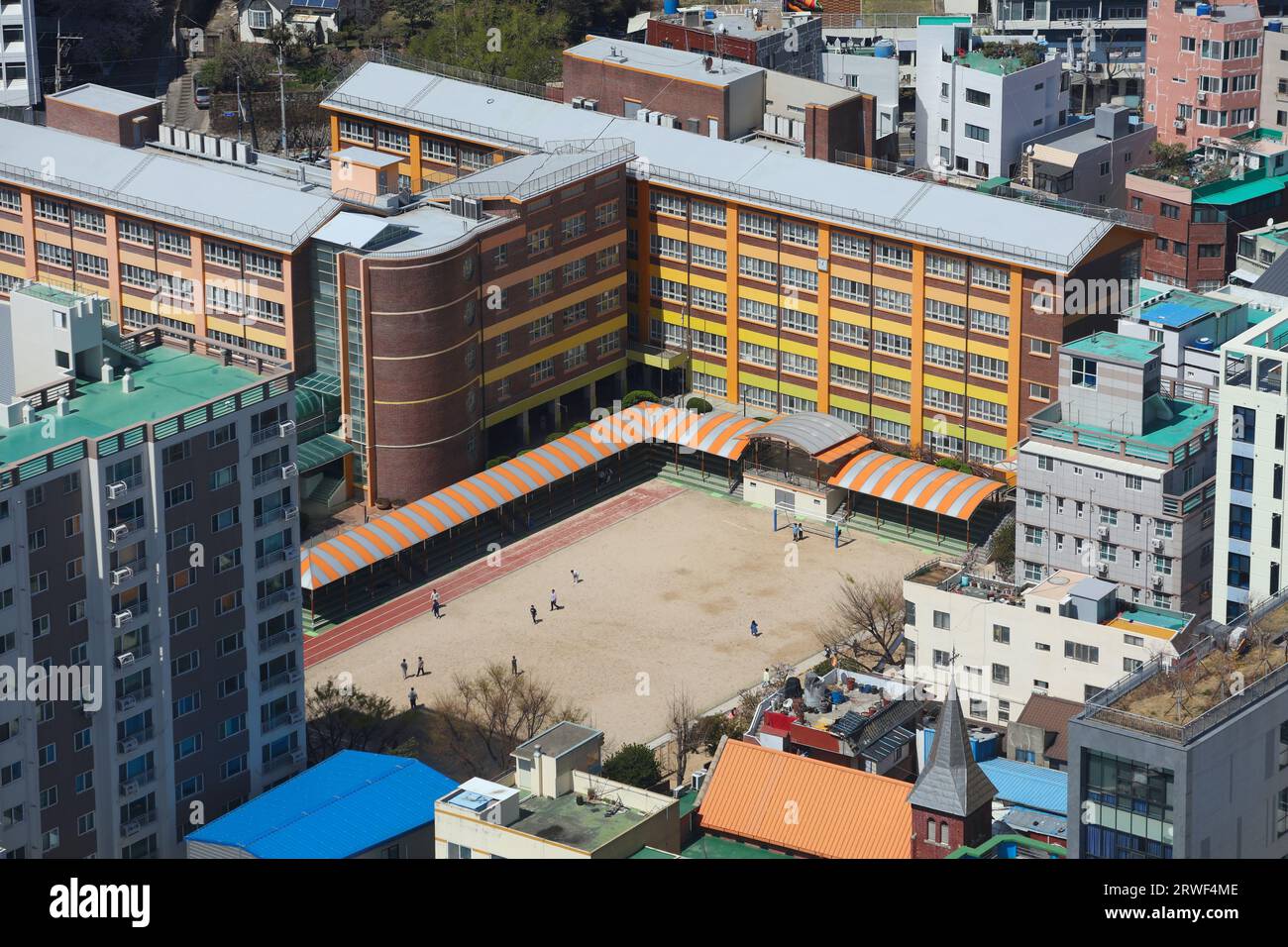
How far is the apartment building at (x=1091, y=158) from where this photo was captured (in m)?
163

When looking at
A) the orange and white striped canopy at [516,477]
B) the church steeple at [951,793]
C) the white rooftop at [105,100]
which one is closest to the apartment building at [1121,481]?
the orange and white striped canopy at [516,477]

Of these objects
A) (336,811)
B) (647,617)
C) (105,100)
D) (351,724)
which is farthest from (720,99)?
(336,811)

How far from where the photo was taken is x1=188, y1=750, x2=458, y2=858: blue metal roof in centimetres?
8925

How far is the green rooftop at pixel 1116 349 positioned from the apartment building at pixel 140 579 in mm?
43827

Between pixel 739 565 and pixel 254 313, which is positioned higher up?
pixel 254 313

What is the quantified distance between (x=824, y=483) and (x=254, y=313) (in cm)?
3786

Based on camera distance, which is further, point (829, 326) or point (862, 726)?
point (829, 326)

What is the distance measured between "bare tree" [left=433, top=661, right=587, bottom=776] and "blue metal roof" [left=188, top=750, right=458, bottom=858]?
12.9 meters

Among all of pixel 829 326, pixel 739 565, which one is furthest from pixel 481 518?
pixel 829 326

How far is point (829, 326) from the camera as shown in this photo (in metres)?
143

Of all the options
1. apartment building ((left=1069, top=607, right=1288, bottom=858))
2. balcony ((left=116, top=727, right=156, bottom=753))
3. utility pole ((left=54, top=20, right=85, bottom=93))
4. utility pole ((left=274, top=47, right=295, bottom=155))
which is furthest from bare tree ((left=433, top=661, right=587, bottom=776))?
utility pole ((left=54, top=20, right=85, bottom=93))

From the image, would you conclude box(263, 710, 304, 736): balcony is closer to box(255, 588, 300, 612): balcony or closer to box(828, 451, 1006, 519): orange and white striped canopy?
box(255, 588, 300, 612): balcony

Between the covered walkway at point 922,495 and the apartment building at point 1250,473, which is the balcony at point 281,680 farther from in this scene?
the covered walkway at point 922,495
